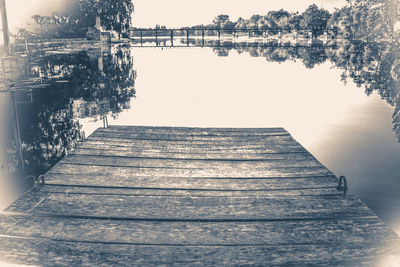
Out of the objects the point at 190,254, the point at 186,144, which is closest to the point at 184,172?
the point at 186,144

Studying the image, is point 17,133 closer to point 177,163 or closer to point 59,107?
point 59,107

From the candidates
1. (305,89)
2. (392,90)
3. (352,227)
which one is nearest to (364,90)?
(392,90)

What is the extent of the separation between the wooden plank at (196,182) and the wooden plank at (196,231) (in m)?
1.04

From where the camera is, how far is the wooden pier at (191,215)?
3.62m

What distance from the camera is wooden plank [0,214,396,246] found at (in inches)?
153

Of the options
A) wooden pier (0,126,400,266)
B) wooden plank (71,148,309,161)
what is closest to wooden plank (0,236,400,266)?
wooden pier (0,126,400,266)

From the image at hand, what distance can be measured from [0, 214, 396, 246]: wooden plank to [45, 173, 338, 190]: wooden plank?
41.0 inches

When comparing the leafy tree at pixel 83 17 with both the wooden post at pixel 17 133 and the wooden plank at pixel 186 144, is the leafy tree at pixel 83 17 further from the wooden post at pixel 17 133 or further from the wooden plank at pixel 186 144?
the wooden plank at pixel 186 144

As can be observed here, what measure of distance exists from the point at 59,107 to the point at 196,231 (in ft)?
34.7

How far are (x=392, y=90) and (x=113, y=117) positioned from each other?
41.4 ft

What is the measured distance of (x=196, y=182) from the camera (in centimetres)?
545

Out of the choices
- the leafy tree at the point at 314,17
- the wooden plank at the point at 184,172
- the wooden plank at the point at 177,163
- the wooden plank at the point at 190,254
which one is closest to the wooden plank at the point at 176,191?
the wooden plank at the point at 184,172

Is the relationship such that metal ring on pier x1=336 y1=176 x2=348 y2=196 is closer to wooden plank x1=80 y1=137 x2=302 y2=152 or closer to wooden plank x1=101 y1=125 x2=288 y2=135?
wooden plank x1=80 y1=137 x2=302 y2=152

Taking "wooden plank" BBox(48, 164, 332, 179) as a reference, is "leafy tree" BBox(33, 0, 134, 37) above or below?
above
